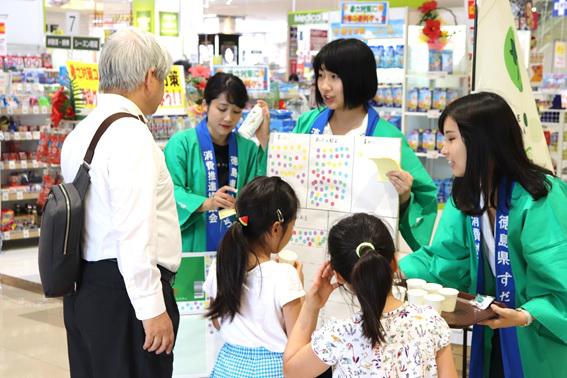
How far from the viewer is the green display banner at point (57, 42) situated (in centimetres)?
882

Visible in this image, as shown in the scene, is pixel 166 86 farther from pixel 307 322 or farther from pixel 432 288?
pixel 307 322

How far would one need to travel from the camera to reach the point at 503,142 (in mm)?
2219

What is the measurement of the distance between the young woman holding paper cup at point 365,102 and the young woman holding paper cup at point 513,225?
534 mm

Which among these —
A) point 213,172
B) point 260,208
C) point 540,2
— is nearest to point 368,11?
point 213,172

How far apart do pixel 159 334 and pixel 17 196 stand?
5.98 metres

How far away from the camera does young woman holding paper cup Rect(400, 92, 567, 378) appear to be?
2.19 metres

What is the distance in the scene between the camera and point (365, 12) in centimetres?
785

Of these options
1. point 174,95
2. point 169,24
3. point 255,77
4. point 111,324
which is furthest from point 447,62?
point 169,24

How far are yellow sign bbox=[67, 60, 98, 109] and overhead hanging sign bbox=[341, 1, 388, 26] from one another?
2.83 meters

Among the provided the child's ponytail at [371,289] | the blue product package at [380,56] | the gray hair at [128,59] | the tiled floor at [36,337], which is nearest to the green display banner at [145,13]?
the blue product package at [380,56]

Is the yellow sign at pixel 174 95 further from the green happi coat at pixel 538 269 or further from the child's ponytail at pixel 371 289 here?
the child's ponytail at pixel 371 289

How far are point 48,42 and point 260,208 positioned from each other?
721 centimetres

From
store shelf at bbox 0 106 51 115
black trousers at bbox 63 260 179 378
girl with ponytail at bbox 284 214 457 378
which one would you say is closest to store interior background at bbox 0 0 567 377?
store shelf at bbox 0 106 51 115

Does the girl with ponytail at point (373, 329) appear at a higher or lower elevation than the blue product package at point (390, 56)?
lower
